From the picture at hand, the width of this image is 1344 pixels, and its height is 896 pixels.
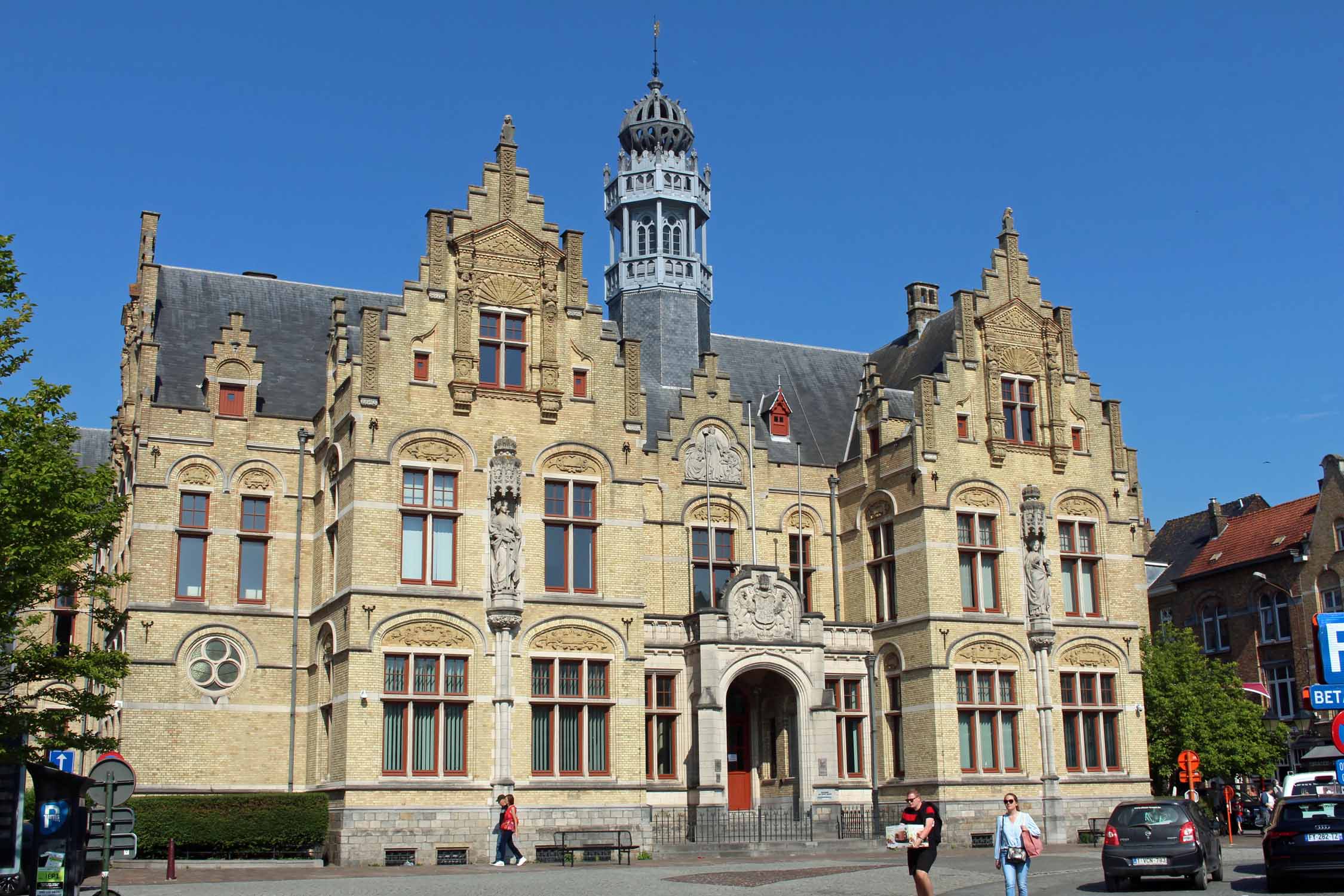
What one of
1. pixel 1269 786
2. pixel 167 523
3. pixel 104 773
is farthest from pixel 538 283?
pixel 1269 786

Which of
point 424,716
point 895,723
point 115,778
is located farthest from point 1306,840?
point 424,716

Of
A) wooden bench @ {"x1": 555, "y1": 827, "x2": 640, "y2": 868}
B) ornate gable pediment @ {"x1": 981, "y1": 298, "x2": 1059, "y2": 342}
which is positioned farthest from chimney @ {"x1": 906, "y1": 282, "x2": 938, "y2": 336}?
wooden bench @ {"x1": 555, "y1": 827, "x2": 640, "y2": 868}

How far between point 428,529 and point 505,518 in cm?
180

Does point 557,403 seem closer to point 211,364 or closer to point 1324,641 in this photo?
point 211,364

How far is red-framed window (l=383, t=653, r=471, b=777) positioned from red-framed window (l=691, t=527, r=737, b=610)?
825 cm

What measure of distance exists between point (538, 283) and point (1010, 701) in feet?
55.2

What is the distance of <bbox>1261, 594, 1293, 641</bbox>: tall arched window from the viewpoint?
55.5 m

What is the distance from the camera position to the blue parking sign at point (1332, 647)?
60.2 feet

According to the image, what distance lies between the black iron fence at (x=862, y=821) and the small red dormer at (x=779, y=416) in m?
11.2

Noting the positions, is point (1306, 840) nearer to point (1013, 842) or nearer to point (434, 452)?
point (1013, 842)

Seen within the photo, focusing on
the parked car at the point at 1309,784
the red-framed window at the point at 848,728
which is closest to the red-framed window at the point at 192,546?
the red-framed window at the point at 848,728

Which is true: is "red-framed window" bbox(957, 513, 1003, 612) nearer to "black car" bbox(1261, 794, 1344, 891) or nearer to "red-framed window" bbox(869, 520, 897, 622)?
"red-framed window" bbox(869, 520, 897, 622)

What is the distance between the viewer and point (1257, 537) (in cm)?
5812

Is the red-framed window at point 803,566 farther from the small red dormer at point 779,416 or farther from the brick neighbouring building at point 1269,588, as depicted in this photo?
the brick neighbouring building at point 1269,588
